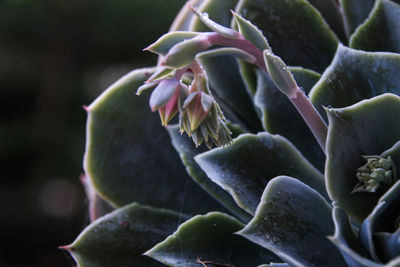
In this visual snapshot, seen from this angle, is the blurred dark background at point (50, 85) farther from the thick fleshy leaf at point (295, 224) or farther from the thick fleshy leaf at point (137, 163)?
the thick fleshy leaf at point (295, 224)

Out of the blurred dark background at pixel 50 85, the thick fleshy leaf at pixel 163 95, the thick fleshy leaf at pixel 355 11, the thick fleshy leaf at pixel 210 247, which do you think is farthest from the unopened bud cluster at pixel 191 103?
the blurred dark background at pixel 50 85

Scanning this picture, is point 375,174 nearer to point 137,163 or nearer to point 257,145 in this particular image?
point 257,145

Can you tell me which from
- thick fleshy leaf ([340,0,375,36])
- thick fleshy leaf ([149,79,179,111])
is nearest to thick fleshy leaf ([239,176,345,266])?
thick fleshy leaf ([149,79,179,111])

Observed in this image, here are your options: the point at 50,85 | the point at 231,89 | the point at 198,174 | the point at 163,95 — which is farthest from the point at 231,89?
the point at 50,85

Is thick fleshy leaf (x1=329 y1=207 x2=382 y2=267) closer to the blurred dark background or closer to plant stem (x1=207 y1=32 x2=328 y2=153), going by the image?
plant stem (x1=207 y1=32 x2=328 y2=153)

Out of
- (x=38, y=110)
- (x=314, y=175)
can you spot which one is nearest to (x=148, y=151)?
(x=314, y=175)

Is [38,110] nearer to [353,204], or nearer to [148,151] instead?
[148,151]
